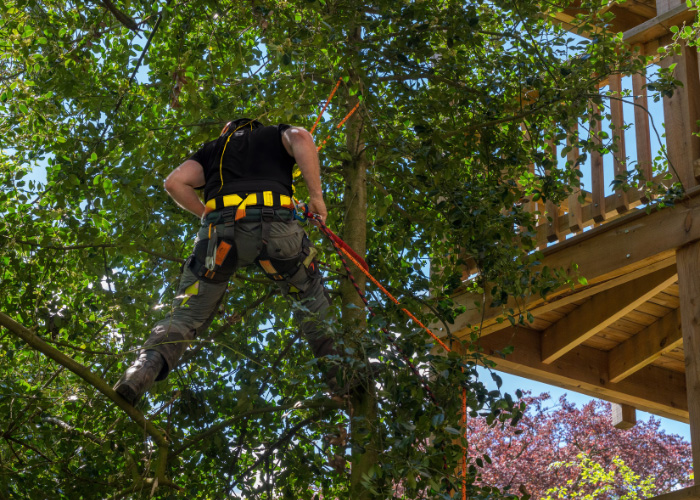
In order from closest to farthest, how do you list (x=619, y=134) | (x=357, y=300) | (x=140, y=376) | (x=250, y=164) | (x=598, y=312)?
(x=140, y=376) < (x=250, y=164) < (x=357, y=300) < (x=619, y=134) < (x=598, y=312)

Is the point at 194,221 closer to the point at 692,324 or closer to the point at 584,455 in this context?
the point at 692,324

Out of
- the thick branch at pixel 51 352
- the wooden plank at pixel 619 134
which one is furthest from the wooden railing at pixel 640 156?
the thick branch at pixel 51 352

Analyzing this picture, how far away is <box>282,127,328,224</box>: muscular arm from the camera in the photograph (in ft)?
13.3

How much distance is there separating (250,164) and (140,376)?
3.84 ft

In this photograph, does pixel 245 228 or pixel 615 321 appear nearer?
pixel 245 228

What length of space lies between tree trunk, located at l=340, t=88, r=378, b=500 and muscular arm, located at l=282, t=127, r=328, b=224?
19.8 inches

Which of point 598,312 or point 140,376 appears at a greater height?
point 598,312

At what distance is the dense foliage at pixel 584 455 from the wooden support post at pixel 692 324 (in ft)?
35.4

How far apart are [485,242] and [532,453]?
43.7ft

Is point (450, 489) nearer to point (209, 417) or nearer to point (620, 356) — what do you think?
point (209, 417)

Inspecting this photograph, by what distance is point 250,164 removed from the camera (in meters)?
4.16

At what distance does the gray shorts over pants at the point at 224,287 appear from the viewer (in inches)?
155

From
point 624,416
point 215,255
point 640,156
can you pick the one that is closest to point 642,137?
point 640,156

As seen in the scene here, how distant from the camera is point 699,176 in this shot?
539 centimetres
